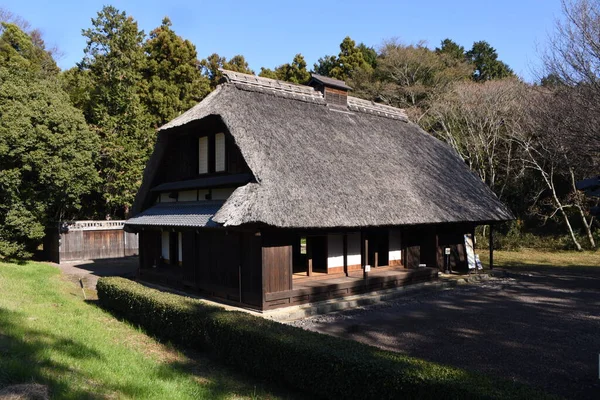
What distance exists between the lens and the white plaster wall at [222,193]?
13.7 metres

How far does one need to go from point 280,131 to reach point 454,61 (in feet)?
96.2

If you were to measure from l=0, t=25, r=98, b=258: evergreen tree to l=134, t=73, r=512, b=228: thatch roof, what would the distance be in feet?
22.1

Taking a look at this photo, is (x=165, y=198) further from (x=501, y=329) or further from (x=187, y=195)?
(x=501, y=329)

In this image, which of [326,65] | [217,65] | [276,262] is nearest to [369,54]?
[326,65]

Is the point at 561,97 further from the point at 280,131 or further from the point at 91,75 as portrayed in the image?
the point at 91,75

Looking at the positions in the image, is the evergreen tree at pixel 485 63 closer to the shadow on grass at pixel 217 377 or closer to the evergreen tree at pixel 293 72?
the evergreen tree at pixel 293 72

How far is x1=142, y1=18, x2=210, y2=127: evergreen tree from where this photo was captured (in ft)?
103

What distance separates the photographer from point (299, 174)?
496 inches

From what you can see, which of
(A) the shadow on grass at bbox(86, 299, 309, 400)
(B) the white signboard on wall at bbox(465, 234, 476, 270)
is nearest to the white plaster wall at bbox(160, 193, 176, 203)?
(A) the shadow on grass at bbox(86, 299, 309, 400)

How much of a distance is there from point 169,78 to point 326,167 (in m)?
23.7

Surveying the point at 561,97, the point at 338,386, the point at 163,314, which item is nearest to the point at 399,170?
the point at 561,97

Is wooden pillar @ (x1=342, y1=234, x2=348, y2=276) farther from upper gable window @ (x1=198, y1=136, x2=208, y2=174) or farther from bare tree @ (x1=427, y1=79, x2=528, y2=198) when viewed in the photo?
bare tree @ (x1=427, y1=79, x2=528, y2=198)

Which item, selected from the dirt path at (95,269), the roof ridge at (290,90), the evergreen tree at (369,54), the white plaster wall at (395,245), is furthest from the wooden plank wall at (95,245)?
the evergreen tree at (369,54)

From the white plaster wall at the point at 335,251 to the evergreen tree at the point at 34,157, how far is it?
14568 millimetres
